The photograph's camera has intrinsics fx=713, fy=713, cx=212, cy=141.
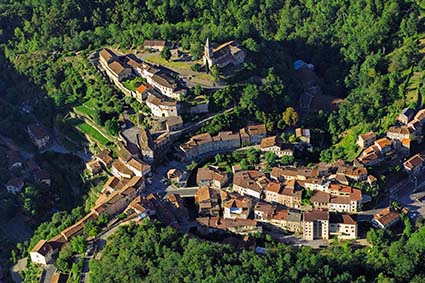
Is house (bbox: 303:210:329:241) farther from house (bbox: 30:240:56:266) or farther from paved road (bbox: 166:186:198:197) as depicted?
house (bbox: 30:240:56:266)

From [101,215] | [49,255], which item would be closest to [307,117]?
[101,215]

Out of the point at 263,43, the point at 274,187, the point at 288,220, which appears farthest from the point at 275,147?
the point at 263,43

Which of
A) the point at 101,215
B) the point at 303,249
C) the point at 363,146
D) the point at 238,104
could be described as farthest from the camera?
the point at 238,104

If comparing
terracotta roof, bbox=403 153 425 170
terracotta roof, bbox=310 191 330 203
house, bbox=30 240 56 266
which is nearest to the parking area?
terracotta roof, bbox=403 153 425 170

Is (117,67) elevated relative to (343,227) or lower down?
elevated

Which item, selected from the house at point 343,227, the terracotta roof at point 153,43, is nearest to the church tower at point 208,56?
the terracotta roof at point 153,43

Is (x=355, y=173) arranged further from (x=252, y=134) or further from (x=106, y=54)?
(x=106, y=54)

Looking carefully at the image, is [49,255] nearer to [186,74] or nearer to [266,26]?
[186,74]
